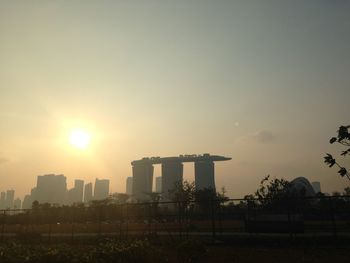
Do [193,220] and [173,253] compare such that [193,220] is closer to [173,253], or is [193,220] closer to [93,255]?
[173,253]

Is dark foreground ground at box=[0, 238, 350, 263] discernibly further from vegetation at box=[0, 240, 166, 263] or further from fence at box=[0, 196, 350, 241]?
fence at box=[0, 196, 350, 241]

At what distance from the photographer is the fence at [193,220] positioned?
25.5 m

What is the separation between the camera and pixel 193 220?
43.8m

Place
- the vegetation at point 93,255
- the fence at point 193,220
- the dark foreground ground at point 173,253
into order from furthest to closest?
the fence at point 193,220 → the dark foreground ground at point 173,253 → the vegetation at point 93,255

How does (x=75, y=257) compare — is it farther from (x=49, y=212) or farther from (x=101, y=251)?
(x=49, y=212)

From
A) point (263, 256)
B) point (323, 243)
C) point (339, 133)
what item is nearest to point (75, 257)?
point (263, 256)

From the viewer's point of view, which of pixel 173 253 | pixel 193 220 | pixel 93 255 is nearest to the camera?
pixel 93 255

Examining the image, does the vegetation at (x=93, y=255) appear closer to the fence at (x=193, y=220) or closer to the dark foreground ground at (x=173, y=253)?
the dark foreground ground at (x=173, y=253)

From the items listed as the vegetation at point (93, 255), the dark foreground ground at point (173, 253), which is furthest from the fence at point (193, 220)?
the vegetation at point (93, 255)

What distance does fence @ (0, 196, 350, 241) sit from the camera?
25500 millimetres

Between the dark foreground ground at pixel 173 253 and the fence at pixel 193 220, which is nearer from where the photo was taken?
the dark foreground ground at pixel 173 253

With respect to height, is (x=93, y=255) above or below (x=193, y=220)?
below

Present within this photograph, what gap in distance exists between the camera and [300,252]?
1694cm

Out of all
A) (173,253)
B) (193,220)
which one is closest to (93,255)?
(173,253)
